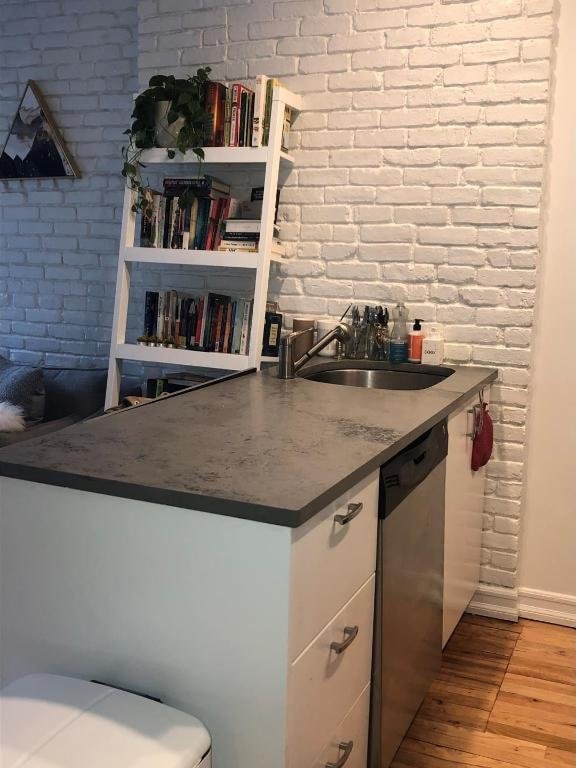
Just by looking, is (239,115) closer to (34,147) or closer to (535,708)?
(34,147)

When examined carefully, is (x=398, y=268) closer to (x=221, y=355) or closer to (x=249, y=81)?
(x=221, y=355)

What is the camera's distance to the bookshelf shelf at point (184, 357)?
3.20 meters

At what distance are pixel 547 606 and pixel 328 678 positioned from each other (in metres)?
1.84

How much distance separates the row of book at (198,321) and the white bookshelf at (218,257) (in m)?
0.06

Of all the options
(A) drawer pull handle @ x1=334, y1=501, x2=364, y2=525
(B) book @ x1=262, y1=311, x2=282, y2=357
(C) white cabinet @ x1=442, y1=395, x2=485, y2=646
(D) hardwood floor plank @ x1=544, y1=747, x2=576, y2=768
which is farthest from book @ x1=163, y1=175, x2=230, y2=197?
(D) hardwood floor plank @ x1=544, y1=747, x2=576, y2=768

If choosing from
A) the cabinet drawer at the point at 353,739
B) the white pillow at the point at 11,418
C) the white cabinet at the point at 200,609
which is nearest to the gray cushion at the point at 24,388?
the white pillow at the point at 11,418

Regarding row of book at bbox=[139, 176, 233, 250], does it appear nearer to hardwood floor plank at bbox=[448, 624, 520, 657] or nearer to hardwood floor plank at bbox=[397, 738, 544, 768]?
hardwood floor plank at bbox=[448, 624, 520, 657]

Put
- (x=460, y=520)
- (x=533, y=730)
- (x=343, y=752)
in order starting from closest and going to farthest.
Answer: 1. (x=343, y=752)
2. (x=533, y=730)
3. (x=460, y=520)

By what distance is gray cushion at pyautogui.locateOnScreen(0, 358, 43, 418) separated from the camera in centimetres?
337

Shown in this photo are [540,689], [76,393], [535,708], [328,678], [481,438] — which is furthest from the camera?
[76,393]

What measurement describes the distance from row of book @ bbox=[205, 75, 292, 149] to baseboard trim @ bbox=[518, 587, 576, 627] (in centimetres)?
207

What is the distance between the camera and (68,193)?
4.00m

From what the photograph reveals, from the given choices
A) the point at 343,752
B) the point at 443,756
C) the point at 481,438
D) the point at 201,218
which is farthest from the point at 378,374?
the point at 343,752

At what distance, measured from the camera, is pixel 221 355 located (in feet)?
10.6
